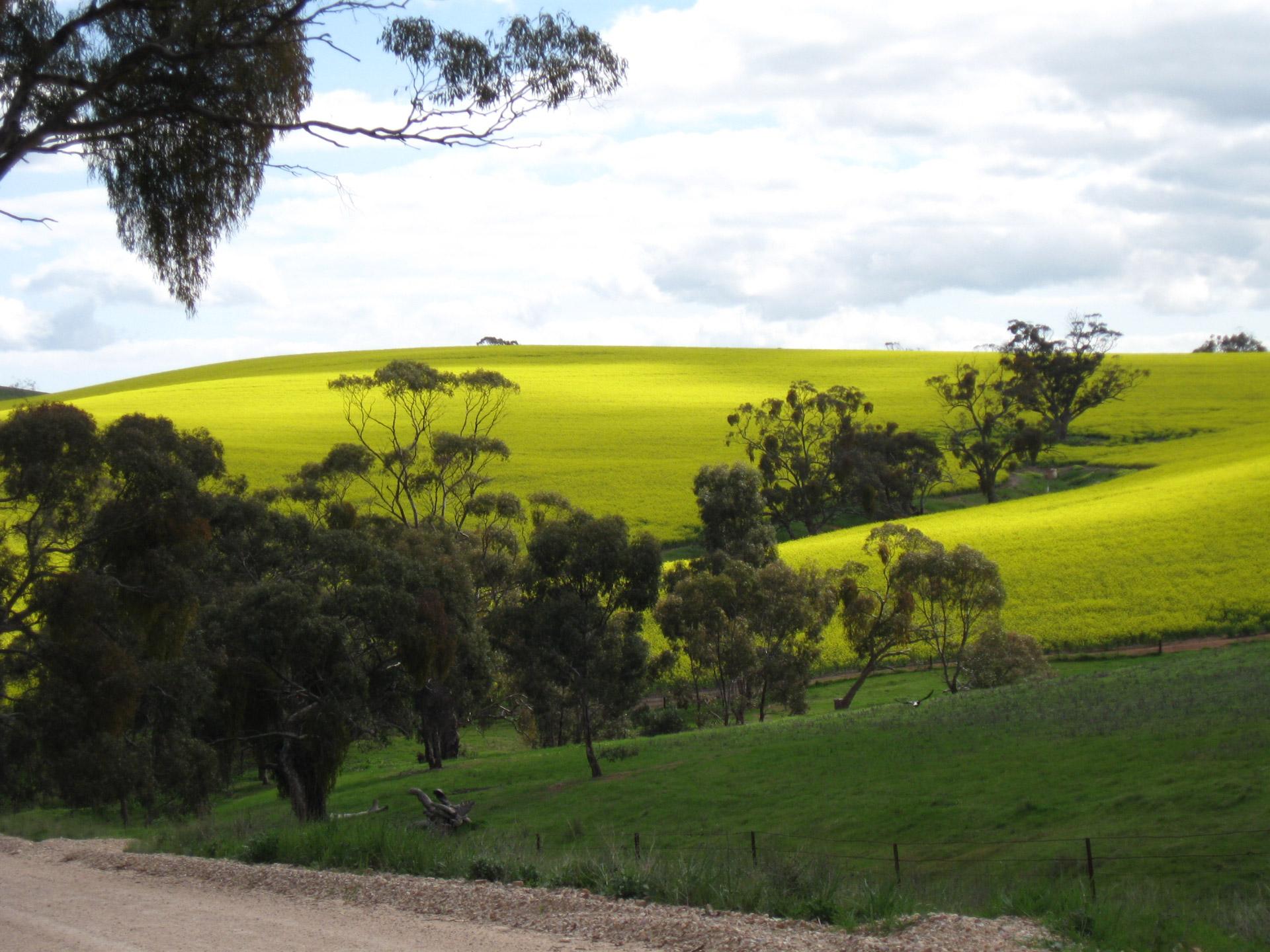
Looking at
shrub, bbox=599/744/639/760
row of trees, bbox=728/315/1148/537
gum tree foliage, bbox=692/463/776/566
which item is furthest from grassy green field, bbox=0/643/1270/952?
row of trees, bbox=728/315/1148/537

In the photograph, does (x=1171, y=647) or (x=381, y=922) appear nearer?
(x=381, y=922)

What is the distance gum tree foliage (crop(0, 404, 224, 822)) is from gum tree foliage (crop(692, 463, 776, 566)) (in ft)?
99.6

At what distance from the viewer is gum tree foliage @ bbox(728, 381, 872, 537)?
7312 cm

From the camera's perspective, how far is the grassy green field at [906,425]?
46.8 meters

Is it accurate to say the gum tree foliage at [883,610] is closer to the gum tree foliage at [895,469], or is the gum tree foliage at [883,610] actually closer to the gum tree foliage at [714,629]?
the gum tree foliage at [714,629]

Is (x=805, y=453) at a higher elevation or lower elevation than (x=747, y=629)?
higher

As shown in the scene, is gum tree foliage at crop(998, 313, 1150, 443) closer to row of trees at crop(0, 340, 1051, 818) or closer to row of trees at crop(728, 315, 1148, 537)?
row of trees at crop(728, 315, 1148, 537)

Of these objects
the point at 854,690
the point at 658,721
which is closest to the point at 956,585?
the point at 854,690

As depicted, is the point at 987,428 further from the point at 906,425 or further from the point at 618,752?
the point at 618,752

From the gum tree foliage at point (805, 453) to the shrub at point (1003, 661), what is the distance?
32498mm

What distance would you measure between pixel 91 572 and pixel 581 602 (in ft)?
40.2

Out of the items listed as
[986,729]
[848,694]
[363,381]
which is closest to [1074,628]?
[848,694]

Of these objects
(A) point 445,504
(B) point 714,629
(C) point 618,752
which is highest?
(A) point 445,504

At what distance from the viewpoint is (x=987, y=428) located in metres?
83.0
